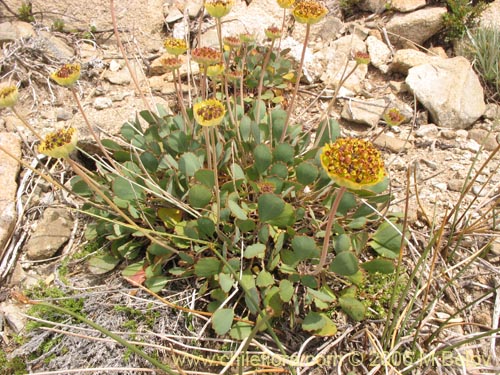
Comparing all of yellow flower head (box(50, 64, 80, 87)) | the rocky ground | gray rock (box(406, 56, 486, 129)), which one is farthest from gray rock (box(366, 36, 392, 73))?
yellow flower head (box(50, 64, 80, 87))

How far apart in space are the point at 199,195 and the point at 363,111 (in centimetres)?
211

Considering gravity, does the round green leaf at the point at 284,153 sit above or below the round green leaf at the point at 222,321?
above

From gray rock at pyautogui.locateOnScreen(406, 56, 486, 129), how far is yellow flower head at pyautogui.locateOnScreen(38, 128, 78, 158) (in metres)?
3.12

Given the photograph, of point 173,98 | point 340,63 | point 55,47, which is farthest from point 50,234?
point 340,63

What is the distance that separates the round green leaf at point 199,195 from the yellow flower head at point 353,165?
868 mm

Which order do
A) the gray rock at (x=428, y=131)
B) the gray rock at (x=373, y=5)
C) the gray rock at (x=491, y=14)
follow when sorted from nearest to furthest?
the gray rock at (x=428, y=131) < the gray rock at (x=491, y=14) < the gray rock at (x=373, y=5)

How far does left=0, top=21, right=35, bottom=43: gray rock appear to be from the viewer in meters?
3.93

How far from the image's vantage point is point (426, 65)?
3.68 m

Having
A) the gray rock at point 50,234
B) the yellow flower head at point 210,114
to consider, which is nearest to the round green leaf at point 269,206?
the yellow flower head at point 210,114

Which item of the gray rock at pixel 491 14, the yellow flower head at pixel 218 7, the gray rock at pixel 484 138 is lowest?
the gray rock at pixel 484 138

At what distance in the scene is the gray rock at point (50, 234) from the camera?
8.42 ft

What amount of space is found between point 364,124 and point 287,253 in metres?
1.91

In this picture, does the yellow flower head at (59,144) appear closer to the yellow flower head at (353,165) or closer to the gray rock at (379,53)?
the yellow flower head at (353,165)

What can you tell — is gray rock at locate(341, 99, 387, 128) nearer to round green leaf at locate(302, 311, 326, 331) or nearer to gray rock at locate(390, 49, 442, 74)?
gray rock at locate(390, 49, 442, 74)
